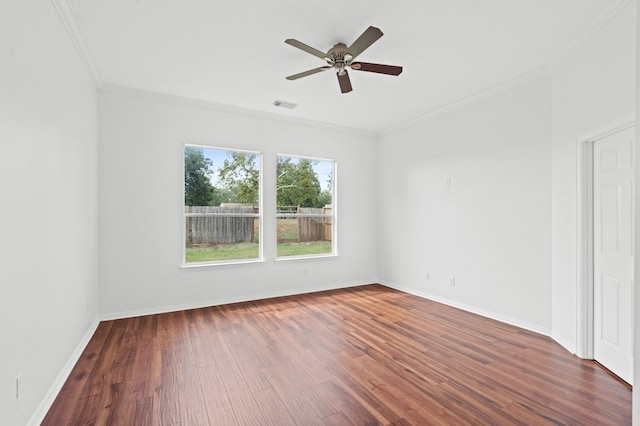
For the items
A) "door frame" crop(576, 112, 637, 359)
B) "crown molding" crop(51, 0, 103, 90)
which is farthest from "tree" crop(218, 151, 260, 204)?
"door frame" crop(576, 112, 637, 359)

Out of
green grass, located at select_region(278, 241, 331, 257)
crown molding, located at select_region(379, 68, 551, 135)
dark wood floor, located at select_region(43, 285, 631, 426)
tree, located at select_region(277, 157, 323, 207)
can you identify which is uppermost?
crown molding, located at select_region(379, 68, 551, 135)

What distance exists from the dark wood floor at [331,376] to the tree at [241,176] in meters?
1.90

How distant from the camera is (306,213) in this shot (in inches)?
219

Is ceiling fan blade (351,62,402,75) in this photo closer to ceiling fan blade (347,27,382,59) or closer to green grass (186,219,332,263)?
ceiling fan blade (347,27,382,59)

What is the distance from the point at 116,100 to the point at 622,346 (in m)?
5.78

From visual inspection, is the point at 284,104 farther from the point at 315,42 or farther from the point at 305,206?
the point at 305,206

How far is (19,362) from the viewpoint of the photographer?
1.79m

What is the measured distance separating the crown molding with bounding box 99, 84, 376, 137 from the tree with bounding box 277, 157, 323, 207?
2.11 feet

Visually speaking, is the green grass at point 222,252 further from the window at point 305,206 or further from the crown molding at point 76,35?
the crown molding at point 76,35

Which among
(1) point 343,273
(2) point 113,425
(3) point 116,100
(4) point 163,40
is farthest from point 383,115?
(2) point 113,425

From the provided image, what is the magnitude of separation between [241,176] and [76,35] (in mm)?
2565

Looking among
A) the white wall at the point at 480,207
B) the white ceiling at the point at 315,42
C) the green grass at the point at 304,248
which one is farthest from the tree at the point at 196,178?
the white wall at the point at 480,207

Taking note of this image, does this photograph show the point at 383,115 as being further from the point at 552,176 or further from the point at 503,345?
the point at 503,345

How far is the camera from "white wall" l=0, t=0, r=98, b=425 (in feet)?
5.50
